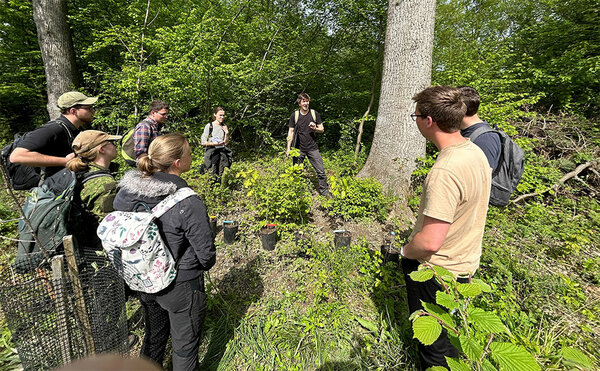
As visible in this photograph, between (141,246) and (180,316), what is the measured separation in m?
0.62

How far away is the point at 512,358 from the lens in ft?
2.85

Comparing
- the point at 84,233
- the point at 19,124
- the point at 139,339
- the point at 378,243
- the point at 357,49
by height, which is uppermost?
the point at 357,49

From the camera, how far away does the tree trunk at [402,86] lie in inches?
163

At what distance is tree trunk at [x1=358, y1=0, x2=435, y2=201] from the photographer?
4152 mm

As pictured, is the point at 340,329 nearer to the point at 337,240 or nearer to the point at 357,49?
the point at 337,240

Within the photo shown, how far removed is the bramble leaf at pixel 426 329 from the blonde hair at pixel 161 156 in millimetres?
1778

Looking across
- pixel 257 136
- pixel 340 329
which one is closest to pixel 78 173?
pixel 340 329

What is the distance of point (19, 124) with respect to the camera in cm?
908

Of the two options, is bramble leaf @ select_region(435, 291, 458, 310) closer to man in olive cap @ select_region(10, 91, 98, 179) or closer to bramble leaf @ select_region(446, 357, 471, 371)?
bramble leaf @ select_region(446, 357, 471, 371)

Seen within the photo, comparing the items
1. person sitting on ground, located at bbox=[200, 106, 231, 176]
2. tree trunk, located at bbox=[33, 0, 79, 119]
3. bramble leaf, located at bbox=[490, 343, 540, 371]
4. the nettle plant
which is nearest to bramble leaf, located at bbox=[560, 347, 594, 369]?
the nettle plant

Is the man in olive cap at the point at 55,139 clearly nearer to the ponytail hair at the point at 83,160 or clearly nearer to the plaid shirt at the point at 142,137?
the ponytail hair at the point at 83,160

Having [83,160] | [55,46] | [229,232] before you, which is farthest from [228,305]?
[55,46]

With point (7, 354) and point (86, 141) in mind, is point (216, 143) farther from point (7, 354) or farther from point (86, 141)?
point (7, 354)

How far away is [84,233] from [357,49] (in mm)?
8654
